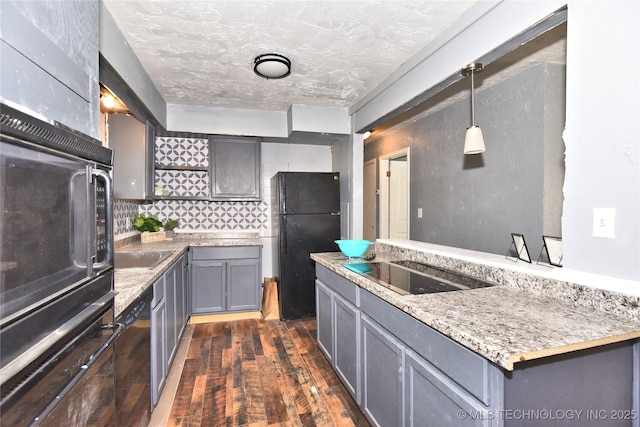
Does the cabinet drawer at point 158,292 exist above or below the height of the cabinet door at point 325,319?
above

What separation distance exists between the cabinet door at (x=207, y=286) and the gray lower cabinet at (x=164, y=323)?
454 mm

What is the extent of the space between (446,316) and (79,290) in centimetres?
117

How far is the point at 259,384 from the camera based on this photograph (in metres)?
2.23

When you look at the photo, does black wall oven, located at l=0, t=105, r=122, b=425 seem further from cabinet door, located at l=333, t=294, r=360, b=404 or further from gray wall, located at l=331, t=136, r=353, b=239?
gray wall, located at l=331, t=136, r=353, b=239

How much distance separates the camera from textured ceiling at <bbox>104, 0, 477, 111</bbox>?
68.8 inches

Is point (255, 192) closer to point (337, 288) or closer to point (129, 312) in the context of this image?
point (337, 288)

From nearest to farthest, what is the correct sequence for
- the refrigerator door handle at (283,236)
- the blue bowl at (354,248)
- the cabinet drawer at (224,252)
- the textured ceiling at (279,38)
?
the textured ceiling at (279,38)
the blue bowl at (354,248)
the cabinet drawer at (224,252)
the refrigerator door handle at (283,236)

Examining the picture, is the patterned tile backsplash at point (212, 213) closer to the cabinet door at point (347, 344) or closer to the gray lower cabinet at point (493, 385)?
the cabinet door at point (347, 344)

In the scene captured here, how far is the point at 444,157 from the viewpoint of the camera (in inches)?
139

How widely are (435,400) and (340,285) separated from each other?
1.00 metres

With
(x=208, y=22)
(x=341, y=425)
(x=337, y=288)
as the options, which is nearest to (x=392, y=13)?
(x=208, y=22)

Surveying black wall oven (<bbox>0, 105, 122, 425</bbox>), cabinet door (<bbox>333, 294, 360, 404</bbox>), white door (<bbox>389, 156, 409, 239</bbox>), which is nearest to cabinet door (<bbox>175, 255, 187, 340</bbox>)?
cabinet door (<bbox>333, 294, 360, 404</bbox>)

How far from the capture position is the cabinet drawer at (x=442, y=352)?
97 centimetres

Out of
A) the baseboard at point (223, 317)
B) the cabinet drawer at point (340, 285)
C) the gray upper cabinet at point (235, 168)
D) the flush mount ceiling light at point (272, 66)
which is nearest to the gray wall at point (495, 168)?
the cabinet drawer at point (340, 285)
